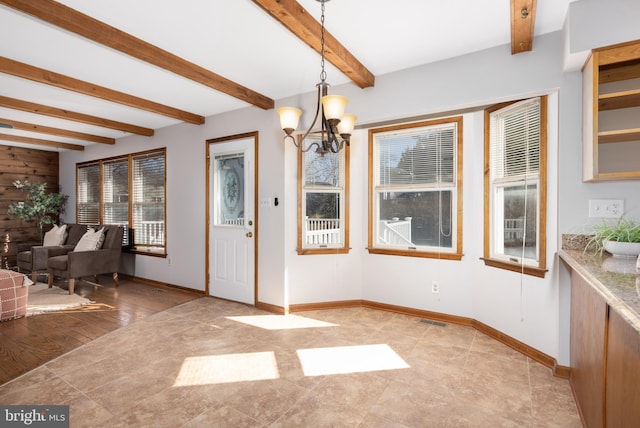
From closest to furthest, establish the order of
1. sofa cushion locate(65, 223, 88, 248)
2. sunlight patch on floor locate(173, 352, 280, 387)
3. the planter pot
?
1. the planter pot
2. sunlight patch on floor locate(173, 352, 280, 387)
3. sofa cushion locate(65, 223, 88, 248)

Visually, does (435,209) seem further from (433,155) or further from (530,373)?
(530,373)

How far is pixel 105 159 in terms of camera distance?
5879 mm

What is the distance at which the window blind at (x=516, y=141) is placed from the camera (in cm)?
266

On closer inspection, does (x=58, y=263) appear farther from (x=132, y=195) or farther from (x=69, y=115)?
(x=69, y=115)

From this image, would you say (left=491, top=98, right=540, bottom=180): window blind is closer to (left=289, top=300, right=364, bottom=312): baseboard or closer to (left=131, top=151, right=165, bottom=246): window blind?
(left=289, top=300, right=364, bottom=312): baseboard

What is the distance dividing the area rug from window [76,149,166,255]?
117cm

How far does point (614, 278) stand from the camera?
1.37 metres

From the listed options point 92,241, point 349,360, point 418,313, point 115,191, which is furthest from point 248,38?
point 115,191

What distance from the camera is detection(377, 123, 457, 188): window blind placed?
343 centimetres

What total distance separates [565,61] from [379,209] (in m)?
2.16

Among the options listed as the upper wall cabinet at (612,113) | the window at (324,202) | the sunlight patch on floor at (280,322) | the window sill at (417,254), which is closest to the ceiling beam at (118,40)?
the window at (324,202)

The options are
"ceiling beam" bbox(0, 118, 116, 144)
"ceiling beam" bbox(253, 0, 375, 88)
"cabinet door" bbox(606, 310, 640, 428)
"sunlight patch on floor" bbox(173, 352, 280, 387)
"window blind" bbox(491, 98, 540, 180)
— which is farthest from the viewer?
"ceiling beam" bbox(0, 118, 116, 144)

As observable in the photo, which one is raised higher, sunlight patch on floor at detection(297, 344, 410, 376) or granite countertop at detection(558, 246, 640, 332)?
granite countertop at detection(558, 246, 640, 332)

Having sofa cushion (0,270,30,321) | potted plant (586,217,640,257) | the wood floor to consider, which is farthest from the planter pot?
sofa cushion (0,270,30,321)
